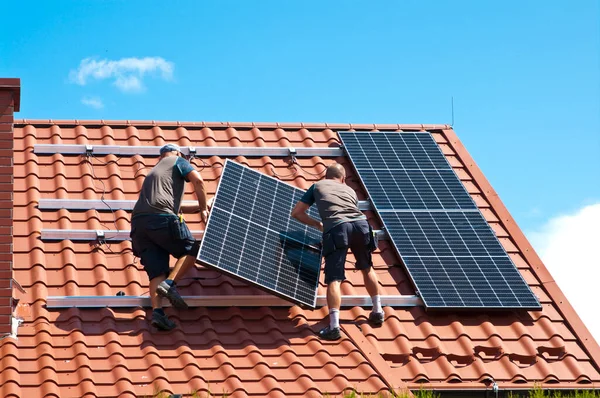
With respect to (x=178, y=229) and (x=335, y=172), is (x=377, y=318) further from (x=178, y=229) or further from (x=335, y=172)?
(x=178, y=229)

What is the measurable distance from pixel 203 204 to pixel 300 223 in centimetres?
156

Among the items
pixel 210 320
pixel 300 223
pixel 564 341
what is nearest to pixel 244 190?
pixel 300 223

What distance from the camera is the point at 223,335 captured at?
12.5 metres

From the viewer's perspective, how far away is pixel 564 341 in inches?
531

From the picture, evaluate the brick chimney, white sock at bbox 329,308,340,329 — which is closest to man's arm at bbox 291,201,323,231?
white sock at bbox 329,308,340,329

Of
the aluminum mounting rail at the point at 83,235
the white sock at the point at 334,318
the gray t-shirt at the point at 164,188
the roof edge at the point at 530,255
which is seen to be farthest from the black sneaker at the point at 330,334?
the roof edge at the point at 530,255

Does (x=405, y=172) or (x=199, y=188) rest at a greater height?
(x=405, y=172)

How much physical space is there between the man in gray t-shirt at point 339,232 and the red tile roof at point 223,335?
48cm

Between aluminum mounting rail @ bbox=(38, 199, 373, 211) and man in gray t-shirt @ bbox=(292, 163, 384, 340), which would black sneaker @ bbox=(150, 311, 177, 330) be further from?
aluminum mounting rail @ bbox=(38, 199, 373, 211)

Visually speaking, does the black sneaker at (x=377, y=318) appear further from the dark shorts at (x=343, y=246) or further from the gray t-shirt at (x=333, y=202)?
the gray t-shirt at (x=333, y=202)

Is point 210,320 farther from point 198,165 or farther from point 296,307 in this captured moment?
point 198,165

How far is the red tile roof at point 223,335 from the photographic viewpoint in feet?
38.2

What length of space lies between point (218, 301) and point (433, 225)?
11.3ft

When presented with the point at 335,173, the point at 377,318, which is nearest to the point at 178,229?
the point at 335,173
